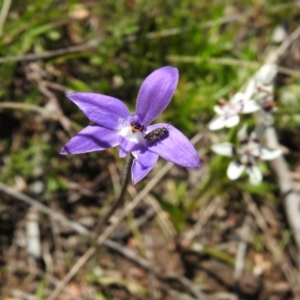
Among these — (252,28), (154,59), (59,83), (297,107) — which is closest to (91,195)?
(59,83)

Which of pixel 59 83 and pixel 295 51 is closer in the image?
pixel 59 83

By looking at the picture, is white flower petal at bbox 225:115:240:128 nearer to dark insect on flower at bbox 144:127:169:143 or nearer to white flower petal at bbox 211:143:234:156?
white flower petal at bbox 211:143:234:156

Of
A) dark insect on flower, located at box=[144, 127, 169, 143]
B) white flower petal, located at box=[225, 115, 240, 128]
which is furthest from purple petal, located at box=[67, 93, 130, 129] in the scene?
white flower petal, located at box=[225, 115, 240, 128]

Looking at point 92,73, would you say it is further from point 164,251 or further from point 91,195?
point 164,251

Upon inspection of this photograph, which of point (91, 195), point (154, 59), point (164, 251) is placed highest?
point (154, 59)

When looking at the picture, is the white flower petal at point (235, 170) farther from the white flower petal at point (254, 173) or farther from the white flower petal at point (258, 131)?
the white flower petal at point (258, 131)

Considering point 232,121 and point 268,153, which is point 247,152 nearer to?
point 268,153

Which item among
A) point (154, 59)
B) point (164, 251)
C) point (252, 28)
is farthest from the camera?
point (252, 28)
